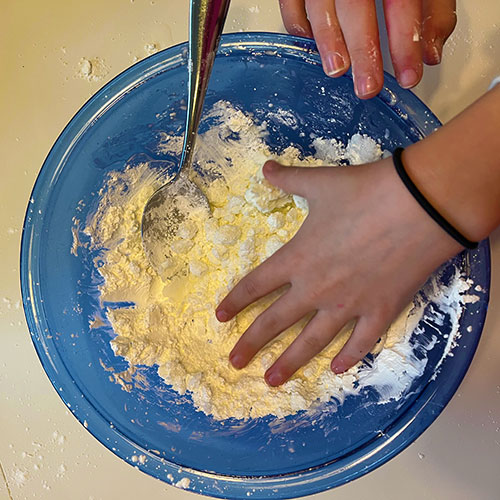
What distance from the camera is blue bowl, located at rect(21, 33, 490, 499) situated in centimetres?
65

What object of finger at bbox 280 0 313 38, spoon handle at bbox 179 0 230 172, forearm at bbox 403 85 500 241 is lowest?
forearm at bbox 403 85 500 241

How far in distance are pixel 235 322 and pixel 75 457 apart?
336mm

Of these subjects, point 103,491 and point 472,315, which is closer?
point 472,315

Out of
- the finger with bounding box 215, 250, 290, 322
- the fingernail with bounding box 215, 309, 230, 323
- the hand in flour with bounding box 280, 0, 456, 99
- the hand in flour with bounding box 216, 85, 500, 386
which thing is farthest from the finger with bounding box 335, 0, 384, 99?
the fingernail with bounding box 215, 309, 230, 323

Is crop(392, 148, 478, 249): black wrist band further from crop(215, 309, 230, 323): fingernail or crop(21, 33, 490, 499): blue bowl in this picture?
crop(215, 309, 230, 323): fingernail

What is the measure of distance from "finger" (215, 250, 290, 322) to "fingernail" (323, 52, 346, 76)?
24 centimetres

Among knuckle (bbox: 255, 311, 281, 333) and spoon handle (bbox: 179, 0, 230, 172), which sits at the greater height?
spoon handle (bbox: 179, 0, 230, 172)

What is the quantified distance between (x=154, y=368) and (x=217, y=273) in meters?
0.17

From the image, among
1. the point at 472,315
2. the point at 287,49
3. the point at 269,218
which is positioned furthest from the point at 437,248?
the point at 287,49

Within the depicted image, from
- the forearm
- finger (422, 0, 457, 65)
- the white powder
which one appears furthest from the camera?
the white powder

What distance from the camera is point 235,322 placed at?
2.37ft

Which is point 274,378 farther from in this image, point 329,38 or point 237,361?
point 329,38

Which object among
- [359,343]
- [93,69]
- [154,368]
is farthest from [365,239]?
[93,69]

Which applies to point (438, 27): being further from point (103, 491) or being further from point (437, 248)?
point (103, 491)
